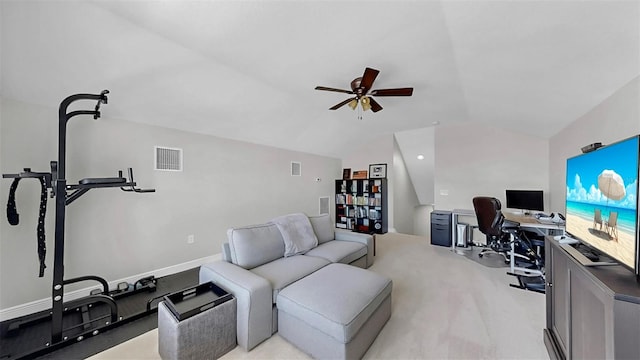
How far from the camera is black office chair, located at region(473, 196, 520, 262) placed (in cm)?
326

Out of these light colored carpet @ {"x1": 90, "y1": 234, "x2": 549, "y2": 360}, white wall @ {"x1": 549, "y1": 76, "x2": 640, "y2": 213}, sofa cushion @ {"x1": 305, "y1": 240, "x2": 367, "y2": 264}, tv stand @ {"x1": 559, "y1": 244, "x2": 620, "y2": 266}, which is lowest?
light colored carpet @ {"x1": 90, "y1": 234, "x2": 549, "y2": 360}

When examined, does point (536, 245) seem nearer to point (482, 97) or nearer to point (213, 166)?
point (482, 97)

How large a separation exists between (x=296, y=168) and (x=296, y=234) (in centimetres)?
265

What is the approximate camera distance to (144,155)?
3.02 metres

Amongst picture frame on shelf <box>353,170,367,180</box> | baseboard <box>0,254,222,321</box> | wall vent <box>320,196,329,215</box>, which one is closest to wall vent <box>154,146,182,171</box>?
baseboard <box>0,254,222,321</box>

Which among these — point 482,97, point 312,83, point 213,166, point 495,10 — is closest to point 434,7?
point 495,10

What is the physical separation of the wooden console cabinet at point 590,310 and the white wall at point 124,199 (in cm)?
401

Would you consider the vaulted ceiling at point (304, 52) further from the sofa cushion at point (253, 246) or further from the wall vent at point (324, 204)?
the wall vent at point (324, 204)

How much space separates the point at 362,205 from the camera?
6.10 meters

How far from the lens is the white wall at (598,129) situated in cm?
192

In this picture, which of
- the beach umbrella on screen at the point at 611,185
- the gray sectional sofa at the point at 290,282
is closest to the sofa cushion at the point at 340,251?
the gray sectional sofa at the point at 290,282

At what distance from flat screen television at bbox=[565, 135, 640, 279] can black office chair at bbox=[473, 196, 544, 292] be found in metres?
1.92

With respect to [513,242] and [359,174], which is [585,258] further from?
[359,174]

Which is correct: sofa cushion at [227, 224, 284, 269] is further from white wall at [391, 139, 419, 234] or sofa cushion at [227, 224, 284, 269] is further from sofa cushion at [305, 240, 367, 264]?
white wall at [391, 139, 419, 234]
